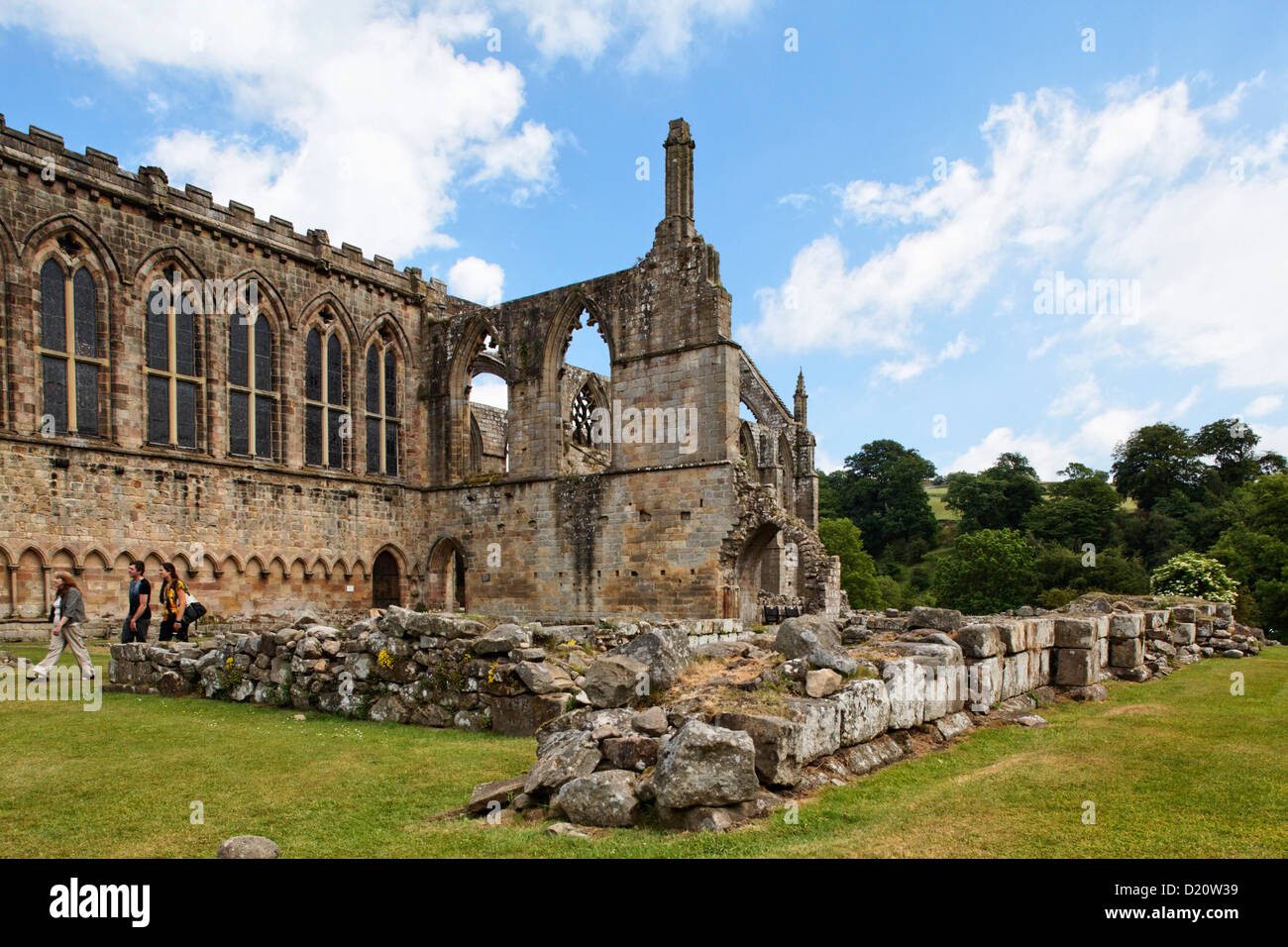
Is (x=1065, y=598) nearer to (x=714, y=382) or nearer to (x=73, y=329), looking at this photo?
(x=714, y=382)

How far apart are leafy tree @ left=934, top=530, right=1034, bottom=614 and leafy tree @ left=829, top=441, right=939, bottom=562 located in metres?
16.4

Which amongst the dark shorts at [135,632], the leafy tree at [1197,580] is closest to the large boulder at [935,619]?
the dark shorts at [135,632]

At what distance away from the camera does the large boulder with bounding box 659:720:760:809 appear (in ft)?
17.6

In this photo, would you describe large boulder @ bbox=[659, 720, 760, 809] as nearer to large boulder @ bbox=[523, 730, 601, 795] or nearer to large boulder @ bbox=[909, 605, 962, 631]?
large boulder @ bbox=[523, 730, 601, 795]

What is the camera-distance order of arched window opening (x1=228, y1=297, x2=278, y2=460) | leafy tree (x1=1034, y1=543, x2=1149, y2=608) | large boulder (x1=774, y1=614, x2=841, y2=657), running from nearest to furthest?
large boulder (x1=774, y1=614, x2=841, y2=657), arched window opening (x1=228, y1=297, x2=278, y2=460), leafy tree (x1=1034, y1=543, x2=1149, y2=608)

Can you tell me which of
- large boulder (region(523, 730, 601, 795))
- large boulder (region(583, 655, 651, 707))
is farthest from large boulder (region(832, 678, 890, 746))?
large boulder (region(523, 730, 601, 795))

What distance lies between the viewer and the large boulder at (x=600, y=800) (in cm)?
544

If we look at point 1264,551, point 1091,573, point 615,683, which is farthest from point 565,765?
point 1091,573

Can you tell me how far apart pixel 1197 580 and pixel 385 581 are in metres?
23.2

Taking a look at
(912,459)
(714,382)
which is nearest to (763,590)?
(714,382)

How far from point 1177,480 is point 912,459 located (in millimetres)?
18754

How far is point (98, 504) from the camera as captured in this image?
18.8 meters

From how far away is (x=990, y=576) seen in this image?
51.3 metres

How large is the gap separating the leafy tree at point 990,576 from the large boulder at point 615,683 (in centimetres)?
4647
